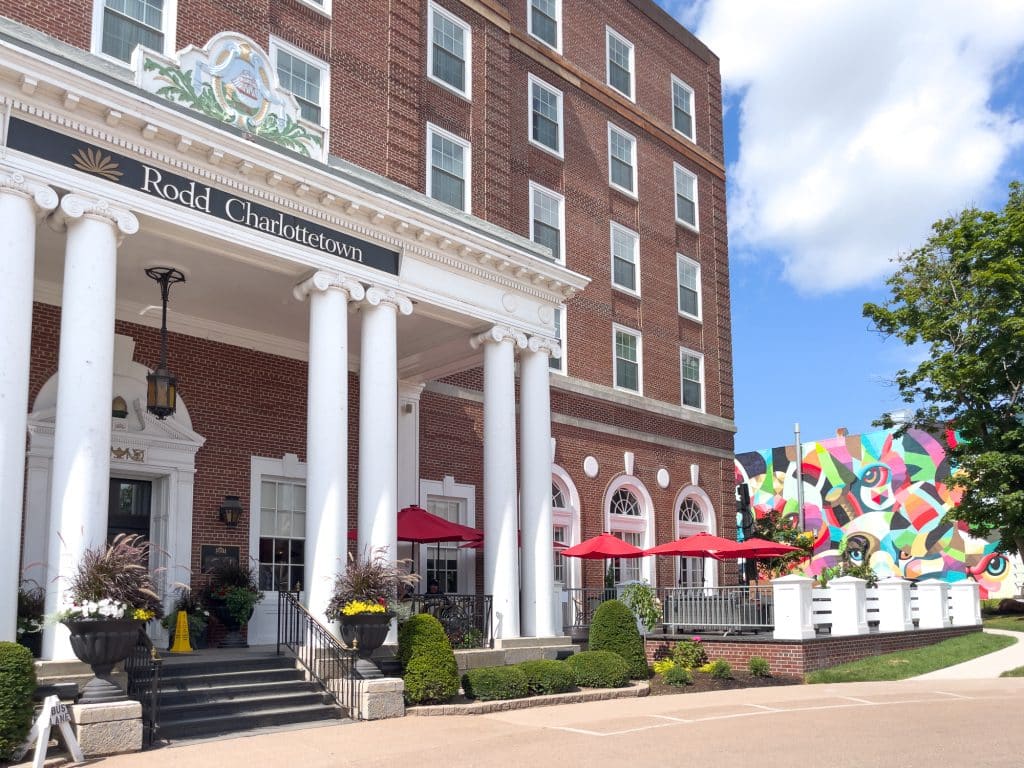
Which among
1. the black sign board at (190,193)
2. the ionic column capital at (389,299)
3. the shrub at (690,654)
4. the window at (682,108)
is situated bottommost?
the shrub at (690,654)

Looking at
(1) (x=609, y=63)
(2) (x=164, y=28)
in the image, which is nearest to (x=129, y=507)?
(2) (x=164, y=28)

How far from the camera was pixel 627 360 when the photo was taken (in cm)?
2942

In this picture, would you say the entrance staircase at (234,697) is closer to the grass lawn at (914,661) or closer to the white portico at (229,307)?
the white portico at (229,307)

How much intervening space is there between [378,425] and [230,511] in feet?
14.3

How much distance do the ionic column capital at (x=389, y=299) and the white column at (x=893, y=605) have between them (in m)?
13.7

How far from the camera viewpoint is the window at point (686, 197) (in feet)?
108

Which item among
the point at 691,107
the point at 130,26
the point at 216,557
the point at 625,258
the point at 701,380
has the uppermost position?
the point at 691,107

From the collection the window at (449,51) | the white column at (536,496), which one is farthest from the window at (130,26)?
the white column at (536,496)

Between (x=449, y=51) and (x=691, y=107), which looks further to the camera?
(x=691, y=107)

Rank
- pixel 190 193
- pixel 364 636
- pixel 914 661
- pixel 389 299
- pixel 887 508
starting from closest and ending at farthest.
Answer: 1. pixel 364 636
2. pixel 190 193
3. pixel 389 299
4. pixel 914 661
5. pixel 887 508

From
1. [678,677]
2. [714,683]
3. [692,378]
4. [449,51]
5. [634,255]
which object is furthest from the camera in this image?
[692,378]

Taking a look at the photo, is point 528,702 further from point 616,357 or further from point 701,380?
point 701,380

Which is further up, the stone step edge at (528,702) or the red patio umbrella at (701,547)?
the red patio umbrella at (701,547)

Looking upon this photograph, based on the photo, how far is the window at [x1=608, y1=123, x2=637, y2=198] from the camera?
3025 centimetres
